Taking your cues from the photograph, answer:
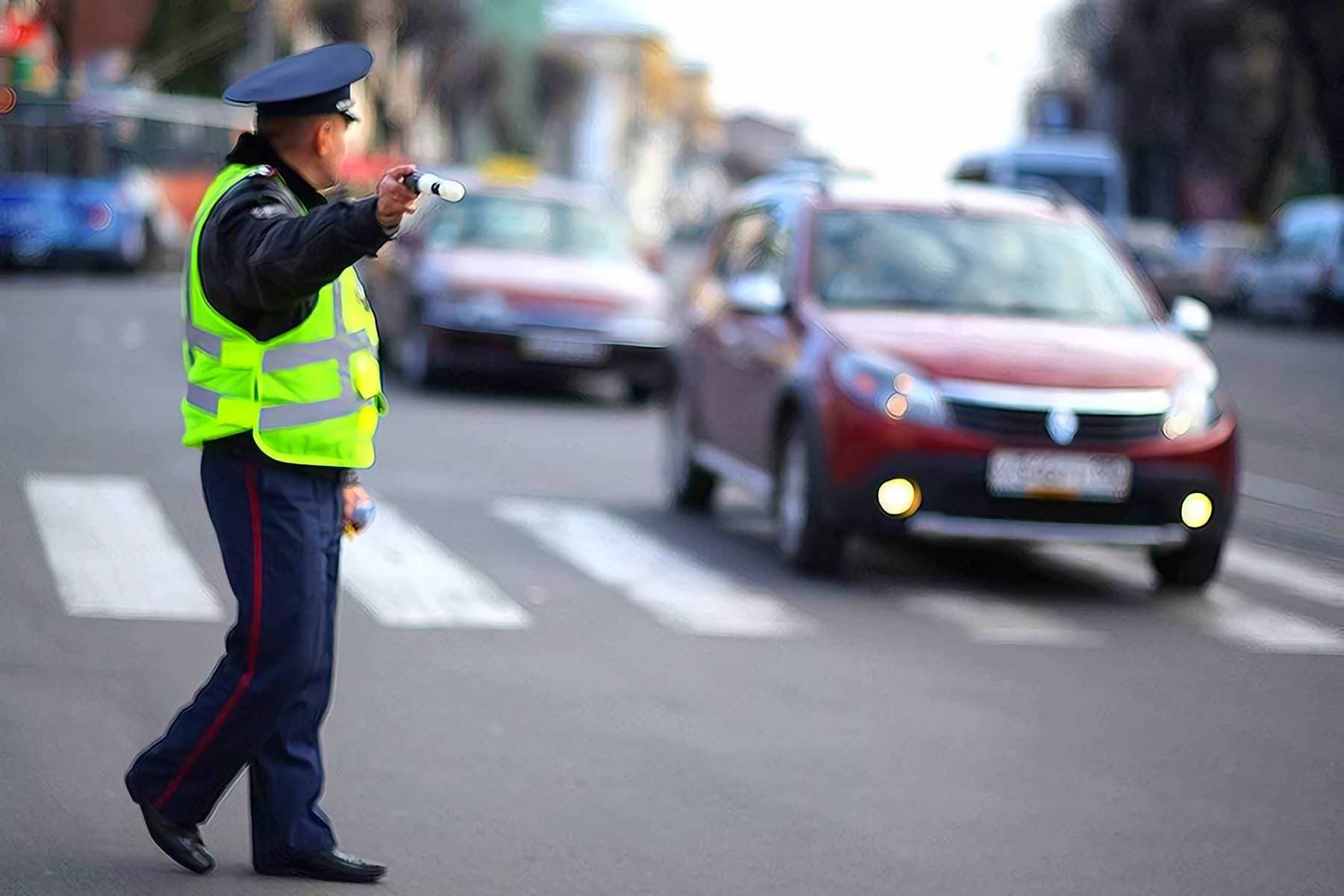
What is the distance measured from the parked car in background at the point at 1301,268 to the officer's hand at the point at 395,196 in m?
36.8

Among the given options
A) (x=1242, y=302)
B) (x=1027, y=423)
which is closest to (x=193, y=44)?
(x=1242, y=302)

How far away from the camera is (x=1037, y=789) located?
655 centimetres

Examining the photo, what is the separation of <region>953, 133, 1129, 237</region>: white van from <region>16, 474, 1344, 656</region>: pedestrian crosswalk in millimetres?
29295

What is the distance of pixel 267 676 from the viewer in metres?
5.06

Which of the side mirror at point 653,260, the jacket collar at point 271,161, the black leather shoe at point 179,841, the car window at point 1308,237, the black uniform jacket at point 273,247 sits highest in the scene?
the jacket collar at point 271,161

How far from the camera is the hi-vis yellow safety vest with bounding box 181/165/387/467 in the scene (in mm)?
5078

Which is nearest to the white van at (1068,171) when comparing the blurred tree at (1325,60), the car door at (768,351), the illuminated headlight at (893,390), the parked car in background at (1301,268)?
the parked car in background at (1301,268)

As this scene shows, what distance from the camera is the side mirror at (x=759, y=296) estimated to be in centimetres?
1096

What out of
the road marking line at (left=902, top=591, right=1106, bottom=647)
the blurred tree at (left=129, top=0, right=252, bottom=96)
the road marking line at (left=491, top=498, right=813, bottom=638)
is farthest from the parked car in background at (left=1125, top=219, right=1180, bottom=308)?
the blurred tree at (left=129, top=0, right=252, bottom=96)

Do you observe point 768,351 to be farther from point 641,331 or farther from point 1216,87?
point 1216,87

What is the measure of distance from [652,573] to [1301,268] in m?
32.3

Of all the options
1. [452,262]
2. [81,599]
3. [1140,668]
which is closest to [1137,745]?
[1140,668]

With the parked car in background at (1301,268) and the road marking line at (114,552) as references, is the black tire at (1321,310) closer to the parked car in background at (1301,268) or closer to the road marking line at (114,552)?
the parked car in background at (1301,268)

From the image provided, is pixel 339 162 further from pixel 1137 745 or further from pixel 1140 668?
pixel 1140 668
